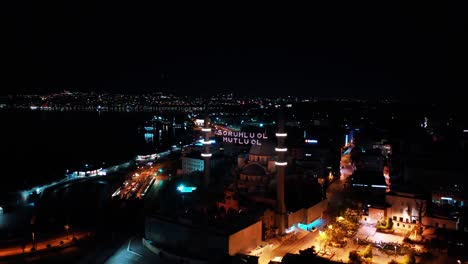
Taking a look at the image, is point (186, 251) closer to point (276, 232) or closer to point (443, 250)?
point (276, 232)

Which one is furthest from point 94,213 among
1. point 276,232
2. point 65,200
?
point 276,232

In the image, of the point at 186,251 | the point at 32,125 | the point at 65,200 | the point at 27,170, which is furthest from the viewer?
the point at 32,125

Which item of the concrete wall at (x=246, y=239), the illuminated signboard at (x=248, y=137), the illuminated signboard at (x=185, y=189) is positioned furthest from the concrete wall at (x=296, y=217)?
the illuminated signboard at (x=185, y=189)

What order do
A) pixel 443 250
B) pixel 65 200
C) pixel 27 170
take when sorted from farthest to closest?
pixel 27 170, pixel 65 200, pixel 443 250

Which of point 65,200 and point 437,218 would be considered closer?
point 437,218

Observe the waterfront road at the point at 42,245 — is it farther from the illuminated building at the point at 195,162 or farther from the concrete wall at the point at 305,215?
the illuminated building at the point at 195,162

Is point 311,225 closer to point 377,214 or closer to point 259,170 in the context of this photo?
point 377,214

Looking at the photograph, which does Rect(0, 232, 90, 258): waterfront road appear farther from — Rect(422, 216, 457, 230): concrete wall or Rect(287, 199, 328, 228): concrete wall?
Rect(422, 216, 457, 230): concrete wall

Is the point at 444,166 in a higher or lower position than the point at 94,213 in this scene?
higher
